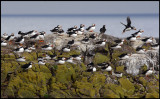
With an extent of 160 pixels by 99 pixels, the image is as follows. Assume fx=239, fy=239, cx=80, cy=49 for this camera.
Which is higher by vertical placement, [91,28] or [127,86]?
[91,28]

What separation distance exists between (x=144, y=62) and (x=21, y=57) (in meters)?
9.61

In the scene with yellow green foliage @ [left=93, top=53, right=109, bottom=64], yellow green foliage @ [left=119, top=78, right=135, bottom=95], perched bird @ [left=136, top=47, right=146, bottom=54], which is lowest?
yellow green foliage @ [left=119, top=78, right=135, bottom=95]

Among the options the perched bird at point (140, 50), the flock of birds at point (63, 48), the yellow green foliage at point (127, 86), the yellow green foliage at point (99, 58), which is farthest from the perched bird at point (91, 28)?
the yellow green foliage at point (127, 86)

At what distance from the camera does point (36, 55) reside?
18.4m

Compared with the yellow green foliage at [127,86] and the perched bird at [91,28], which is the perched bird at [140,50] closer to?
the yellow green foliage at [127,86]

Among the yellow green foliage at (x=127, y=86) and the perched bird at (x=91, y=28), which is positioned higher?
the perched bird at (x=91, y=28)

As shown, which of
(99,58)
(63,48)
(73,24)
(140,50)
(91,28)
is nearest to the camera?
(63,48)

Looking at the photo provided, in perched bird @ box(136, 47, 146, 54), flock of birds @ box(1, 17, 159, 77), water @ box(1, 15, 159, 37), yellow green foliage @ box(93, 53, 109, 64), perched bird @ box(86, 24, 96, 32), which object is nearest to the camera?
flock of birds @ box(1, 17, 159, 77)

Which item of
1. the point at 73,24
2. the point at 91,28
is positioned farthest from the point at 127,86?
the point at 73,24

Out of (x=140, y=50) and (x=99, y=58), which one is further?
(x=140, y=50)

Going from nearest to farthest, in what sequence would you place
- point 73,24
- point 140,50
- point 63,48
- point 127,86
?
1. point 127,86
2. point 63,48
3. point 140,50
4. point 73,24

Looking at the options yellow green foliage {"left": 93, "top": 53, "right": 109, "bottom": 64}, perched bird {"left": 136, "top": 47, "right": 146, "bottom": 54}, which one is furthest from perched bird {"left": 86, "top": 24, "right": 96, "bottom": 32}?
perched bird {"left": 136, "top": 47, "right": 146, "bottom": 54}

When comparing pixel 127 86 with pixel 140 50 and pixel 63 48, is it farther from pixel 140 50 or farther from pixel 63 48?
pixel 63 48

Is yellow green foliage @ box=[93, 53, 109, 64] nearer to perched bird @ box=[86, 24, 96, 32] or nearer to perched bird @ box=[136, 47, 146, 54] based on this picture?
perched bird @ box=[136, 47, 146, 54]
